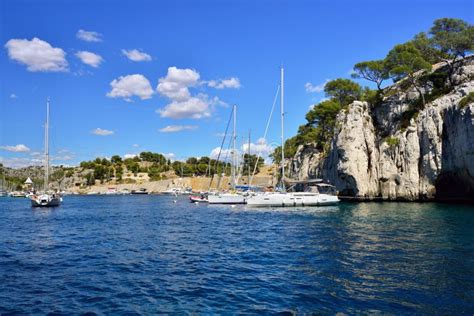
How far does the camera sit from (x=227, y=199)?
7025 centimetres

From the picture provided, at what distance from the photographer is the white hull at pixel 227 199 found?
69.4m

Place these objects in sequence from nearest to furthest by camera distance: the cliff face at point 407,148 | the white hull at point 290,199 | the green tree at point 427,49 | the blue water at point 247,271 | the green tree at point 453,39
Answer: the blue water at point 247,271
the cliff face at point 407,148
the white hull at point 290,199
the green tree at point 453,39
the green tree at point 427,49

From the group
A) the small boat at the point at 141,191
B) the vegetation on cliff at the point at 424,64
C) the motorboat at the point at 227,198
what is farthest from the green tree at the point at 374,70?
the small boat at the point at 141,191

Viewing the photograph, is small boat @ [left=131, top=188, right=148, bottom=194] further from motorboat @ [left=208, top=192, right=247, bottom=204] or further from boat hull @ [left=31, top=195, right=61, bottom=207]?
motorboat @ [left=208, top=192, right=247, bottom=204]

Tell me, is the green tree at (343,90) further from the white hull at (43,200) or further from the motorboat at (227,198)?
the white hull at (43,200)

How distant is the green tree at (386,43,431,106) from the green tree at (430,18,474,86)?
11.9 ft

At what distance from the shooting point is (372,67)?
75500mm

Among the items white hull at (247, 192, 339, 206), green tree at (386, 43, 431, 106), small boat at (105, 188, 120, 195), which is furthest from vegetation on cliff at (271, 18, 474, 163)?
small boat at (105, 188, 120, 195)

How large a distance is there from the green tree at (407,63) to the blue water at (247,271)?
40216mm

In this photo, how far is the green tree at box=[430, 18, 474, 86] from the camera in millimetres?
63031

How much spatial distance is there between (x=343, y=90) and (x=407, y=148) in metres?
36.4

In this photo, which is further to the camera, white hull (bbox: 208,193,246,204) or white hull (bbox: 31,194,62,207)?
white hull (bbox: 31,194,62,207)

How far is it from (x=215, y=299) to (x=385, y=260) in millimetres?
10471

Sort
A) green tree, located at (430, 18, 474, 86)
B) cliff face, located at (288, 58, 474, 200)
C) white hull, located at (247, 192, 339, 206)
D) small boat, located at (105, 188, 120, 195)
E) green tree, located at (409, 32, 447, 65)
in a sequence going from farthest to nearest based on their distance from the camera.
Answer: small boat, located at (105, 188, 120, 195)
green tree, located at (409, 32, 447, 65)
green tree, located at (430, 18, 474, 86)
white hull, located at (247, 192, 339, 206)
cliff face, located at (288, 58, 474, 200)
